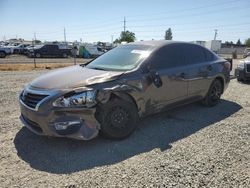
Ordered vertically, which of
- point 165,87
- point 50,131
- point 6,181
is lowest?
point 6,181

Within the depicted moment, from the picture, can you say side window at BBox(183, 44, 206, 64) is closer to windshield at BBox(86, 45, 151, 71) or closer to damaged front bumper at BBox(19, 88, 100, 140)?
windshield at BBox(86, 45, 151, 71)

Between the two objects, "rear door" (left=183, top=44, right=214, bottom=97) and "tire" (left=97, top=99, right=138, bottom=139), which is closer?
"tire" (left=97, top=99, right=138, bottom=139)

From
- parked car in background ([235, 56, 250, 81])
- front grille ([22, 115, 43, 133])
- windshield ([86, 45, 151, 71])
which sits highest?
windshield ([86, 45, 151, 71])

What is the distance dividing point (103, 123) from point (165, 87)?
1.46 metres

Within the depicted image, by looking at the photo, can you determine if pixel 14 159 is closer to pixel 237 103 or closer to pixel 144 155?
pixel 144 155

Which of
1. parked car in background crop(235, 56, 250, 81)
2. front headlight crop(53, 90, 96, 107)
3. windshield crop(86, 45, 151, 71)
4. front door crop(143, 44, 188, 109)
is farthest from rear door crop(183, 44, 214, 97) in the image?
parked car in background crop(235, 56, 250, 81)

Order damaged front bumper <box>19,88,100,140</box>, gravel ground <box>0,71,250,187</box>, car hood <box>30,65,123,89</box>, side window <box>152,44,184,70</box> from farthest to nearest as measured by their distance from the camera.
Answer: side window <box>152,44,184,70</box> < car hood <box>30,65,123,89</box> < damaged front bumper <box>19,88,100,140</box> < gravel ground <box>0,71,250,187</box>

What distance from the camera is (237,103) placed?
6.58 meters

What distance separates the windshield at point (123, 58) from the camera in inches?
182

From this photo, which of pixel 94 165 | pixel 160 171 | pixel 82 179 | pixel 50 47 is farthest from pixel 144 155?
pixel 50 47

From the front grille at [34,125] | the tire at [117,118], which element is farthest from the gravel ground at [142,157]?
the front grille at [34,125]

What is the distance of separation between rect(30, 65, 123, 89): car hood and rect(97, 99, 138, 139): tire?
1.32 feet

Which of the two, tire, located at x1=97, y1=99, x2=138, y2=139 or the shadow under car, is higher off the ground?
tire, located at x1=97, y1=99, x2=138, y2=139

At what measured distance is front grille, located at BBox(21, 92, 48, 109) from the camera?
12.6 feet
